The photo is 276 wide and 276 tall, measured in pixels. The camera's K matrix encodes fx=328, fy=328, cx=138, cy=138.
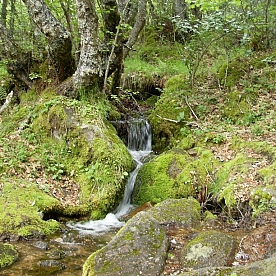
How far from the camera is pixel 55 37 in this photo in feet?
26.7

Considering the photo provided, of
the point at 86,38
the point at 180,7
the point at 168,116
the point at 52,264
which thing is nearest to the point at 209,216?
the point at 52,264

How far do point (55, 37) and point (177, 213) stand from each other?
553 centimetres

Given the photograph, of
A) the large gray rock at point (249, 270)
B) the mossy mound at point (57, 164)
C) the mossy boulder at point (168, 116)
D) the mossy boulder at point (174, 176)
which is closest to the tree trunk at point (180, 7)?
the mossy boulder at point (168, 116)

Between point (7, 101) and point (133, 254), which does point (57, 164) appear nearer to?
point (7, 101)

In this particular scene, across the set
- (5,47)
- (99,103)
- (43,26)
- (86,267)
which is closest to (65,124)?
(99,103)

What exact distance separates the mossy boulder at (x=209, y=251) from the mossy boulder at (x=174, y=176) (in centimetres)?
242

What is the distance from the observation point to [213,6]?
7.77 metres

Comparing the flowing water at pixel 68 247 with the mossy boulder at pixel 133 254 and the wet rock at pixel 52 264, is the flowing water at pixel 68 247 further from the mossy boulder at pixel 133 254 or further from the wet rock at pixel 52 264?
the mossy boulder at pixel 133 254

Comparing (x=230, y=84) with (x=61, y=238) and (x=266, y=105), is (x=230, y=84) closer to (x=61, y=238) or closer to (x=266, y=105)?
(x=266, y=105)

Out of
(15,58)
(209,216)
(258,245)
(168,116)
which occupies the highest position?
(15,58)

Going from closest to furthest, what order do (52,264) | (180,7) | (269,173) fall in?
(52,264)
(269,173)
(180,7)

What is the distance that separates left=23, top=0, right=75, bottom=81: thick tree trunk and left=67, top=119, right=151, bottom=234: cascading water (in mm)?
2037

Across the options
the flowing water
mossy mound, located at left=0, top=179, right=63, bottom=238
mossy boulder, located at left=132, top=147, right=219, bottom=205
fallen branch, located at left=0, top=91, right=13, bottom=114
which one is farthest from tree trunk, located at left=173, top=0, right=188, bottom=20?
mossy mound, located at left=0, top=179, right=63, bottom=238

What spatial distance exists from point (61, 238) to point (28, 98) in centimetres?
509
